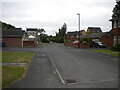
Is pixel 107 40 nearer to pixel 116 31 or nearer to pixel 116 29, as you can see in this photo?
pixel 116 31

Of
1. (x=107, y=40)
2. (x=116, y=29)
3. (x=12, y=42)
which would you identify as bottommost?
(x=12, y=42)

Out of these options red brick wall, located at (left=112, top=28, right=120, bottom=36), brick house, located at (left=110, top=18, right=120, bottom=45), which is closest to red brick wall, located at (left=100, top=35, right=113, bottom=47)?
brick house, located at (left=110, top=18, right=120, bottom=45)

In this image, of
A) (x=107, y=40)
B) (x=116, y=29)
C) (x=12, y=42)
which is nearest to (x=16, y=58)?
(x=116, y=29)

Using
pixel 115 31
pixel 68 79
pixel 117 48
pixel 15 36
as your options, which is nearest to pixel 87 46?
pixel 115 31

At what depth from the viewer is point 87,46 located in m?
45.9

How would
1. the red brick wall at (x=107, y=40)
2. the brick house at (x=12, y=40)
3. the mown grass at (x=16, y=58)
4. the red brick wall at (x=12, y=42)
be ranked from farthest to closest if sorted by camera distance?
the red brick wall at (x=12, y=42) → the brick house at (x=12, y=40) → the red brick wall at (x=107, y=40) → the mown grass at (x=16, y=58)

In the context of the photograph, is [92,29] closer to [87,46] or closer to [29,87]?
[87,46]

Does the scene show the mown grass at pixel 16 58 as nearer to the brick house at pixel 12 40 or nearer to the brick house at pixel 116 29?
the brick house at pixel 116 29

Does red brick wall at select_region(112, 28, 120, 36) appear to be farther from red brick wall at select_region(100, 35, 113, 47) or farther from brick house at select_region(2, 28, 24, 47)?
brick house at select_region(2, 28, 24, 47)

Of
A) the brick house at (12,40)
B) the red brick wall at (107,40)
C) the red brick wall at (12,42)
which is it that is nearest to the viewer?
the red brick wall at (107,40)

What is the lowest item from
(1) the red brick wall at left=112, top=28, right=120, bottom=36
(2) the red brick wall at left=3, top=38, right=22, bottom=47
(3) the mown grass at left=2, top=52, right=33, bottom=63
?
(3) the mown grass at left=2, top=52, right=33, bottom=63

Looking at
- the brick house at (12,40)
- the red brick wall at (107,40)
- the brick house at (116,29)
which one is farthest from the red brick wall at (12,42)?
the brick house at (116,29)

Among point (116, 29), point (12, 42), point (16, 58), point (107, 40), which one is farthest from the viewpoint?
point (107, 40)

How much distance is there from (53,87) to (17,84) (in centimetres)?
172
